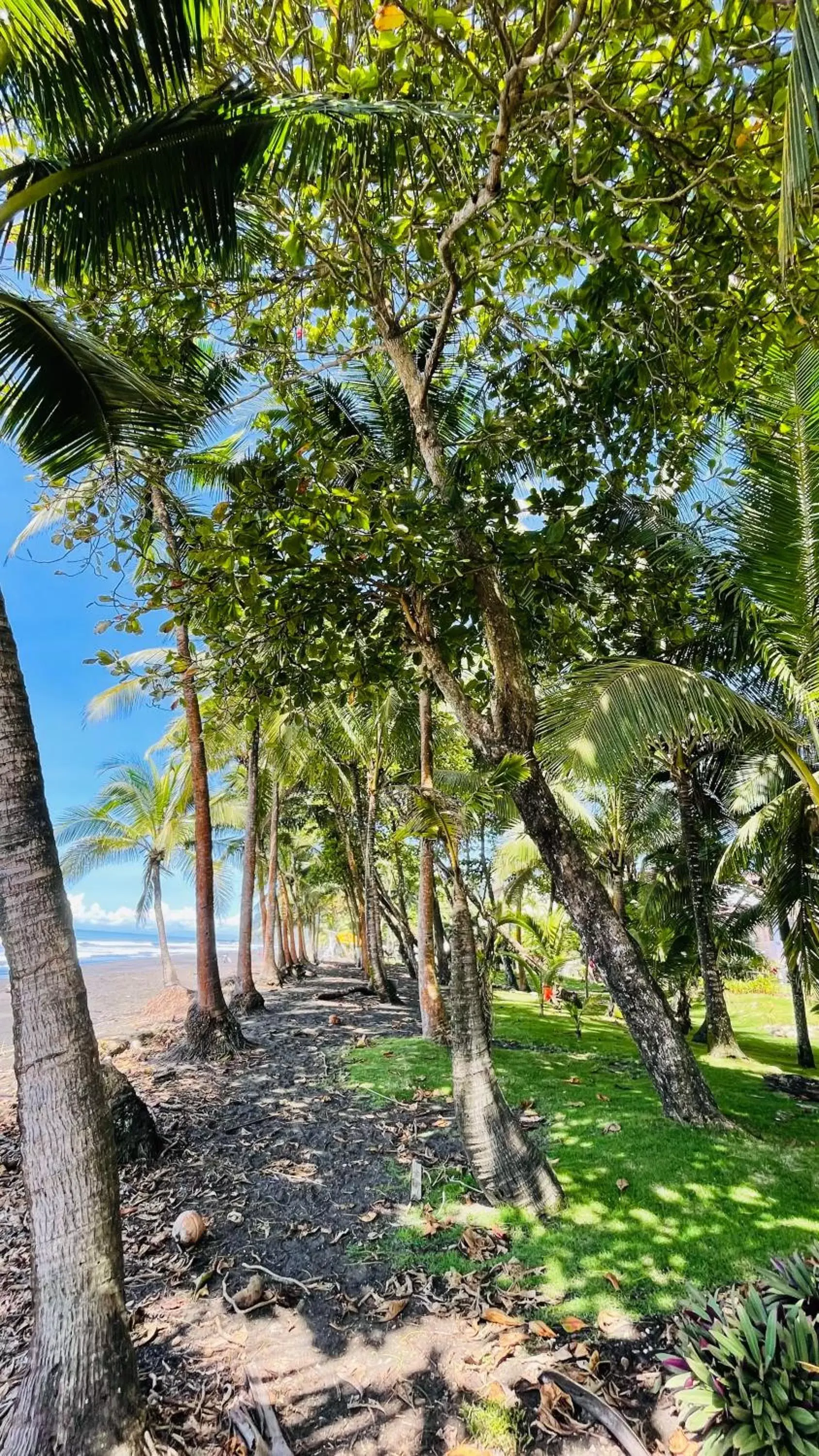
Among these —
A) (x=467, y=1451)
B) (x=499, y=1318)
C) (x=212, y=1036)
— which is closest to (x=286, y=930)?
(x=212, y=1036)

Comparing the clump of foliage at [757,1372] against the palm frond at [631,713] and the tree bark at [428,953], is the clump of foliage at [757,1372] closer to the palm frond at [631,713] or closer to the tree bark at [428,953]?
the palm frond at [631,713]

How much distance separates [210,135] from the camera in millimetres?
2871

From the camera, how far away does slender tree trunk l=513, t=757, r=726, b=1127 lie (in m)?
5.36

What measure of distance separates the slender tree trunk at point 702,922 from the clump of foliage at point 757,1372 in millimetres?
6745

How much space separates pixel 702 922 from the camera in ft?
30.2

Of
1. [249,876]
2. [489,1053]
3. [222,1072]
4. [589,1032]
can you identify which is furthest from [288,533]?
[589,1032]

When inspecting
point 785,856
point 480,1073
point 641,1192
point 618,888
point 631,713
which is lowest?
point 641,1192

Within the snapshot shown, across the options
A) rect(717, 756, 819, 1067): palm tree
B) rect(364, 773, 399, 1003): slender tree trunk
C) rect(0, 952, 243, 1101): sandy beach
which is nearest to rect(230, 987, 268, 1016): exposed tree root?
rect(0, 952, 243, 1101): sandy beach

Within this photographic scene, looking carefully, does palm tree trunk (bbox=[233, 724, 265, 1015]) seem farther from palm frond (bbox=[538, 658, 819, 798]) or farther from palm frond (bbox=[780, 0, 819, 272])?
palm frond (bbox=[780, 0, 819, 272])

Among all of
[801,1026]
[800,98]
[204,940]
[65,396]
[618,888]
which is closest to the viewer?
[800,98]

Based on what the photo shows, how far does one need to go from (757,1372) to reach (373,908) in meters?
11.7

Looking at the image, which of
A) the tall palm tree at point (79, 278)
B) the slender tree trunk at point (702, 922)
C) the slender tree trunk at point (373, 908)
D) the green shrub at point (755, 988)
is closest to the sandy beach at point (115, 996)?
the tall palm tree at point (79, 278)

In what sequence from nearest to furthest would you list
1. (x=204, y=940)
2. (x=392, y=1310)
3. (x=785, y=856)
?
(x=392, y=1310), (x=785, y=856), (x=204, y=940)

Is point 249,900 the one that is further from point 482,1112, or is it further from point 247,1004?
point 482,1112
